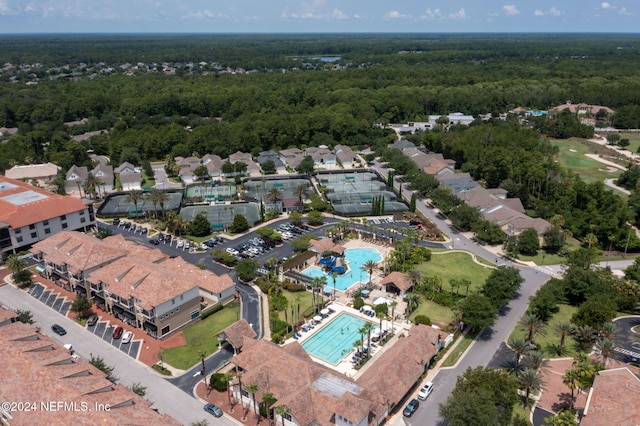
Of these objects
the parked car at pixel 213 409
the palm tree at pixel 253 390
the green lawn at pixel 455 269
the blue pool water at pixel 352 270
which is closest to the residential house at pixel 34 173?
the blue pool water at pixel 352 270

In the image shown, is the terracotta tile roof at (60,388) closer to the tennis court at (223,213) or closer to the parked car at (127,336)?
the parked car at (127,336)

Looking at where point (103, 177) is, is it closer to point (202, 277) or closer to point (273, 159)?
point (273, 159)

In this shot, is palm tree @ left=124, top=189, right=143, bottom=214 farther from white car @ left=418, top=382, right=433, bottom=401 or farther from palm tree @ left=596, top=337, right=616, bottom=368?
palm tree @ left=596, top=337, right=616, bottom=368

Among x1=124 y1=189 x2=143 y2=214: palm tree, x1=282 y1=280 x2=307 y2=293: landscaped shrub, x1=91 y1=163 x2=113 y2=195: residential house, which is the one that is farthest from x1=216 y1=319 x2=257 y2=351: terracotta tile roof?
x1=91 y1=163 x2=113 y2=195: residential house

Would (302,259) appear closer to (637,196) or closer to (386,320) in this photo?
(386,320)

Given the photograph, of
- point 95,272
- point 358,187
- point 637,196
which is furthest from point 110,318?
point 637,196

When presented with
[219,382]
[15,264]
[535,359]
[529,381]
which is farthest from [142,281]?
[535,359]
